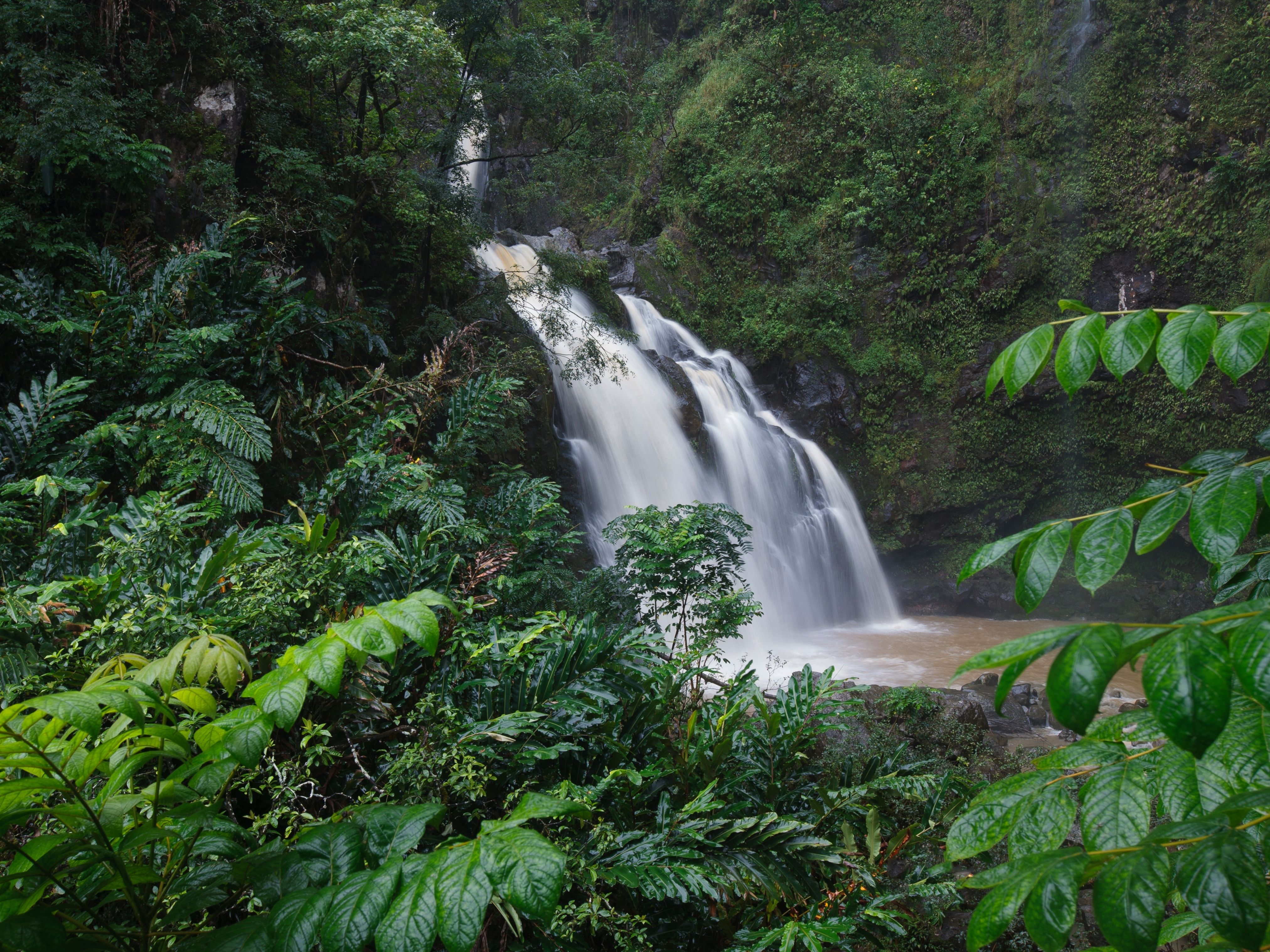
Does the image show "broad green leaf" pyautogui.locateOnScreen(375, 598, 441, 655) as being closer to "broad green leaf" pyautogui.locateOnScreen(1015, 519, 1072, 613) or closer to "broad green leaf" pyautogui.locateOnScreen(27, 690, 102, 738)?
"broad green leaf" pyautogui.locateOnScreen(27, 690, 102, 738)

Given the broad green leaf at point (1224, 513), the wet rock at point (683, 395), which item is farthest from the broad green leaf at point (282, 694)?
the wet rock at point (683, 395)

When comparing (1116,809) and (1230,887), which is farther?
(1116,809)

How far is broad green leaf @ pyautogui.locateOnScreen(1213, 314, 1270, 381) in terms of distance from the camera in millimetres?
953

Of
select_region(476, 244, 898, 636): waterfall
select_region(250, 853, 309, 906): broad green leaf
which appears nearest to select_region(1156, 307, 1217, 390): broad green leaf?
select_region(250, 853, 309, 906): broad green leaf

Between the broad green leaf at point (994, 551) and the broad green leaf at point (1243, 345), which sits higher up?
the broad green leaf at point (1243, 345)

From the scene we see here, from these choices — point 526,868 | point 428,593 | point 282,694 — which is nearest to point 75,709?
point 282,694

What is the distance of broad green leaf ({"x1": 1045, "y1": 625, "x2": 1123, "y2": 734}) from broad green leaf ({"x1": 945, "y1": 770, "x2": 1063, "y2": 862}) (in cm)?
30

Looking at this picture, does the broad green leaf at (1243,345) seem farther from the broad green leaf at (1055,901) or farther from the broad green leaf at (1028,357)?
the broad green leaf at (1055,901)

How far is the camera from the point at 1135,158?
11828 mm

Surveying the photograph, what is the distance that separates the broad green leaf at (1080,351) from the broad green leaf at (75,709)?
5.14 feet

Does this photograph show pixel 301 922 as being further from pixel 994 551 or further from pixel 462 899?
pixel 994 551

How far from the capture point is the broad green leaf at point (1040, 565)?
0.91 meters

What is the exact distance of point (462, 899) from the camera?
35.6 inches

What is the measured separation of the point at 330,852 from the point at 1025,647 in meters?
1.18
